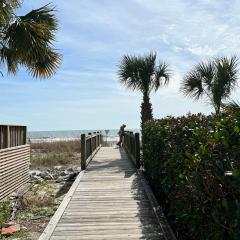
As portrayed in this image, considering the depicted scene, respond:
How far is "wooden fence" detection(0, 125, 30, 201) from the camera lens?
11492 mm

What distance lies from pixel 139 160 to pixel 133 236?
883 cm

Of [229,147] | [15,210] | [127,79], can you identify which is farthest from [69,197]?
[127,79]

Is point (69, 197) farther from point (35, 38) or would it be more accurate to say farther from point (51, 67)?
point (51, 67)

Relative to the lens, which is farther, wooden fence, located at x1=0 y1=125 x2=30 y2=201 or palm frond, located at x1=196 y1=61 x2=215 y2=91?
palm frond, located at x1=196 y1=61 x2=215 y2=91

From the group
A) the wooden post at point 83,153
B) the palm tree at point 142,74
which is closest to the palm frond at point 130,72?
the palm tree at point 142,74

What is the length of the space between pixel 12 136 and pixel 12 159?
2.60 ft

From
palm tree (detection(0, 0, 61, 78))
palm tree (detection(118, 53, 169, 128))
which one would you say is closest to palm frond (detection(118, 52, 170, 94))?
palm tree (detection(118, 53, 169, 128))

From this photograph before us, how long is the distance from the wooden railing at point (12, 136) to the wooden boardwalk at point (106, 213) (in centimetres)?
223

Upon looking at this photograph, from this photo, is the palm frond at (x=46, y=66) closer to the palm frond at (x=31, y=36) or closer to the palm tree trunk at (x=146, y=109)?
the palm frond at (x=31, y=36)

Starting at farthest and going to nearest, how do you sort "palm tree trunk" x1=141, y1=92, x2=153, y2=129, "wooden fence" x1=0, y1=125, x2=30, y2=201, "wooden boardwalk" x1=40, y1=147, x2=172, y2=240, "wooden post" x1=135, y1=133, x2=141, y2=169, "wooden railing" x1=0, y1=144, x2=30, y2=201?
"palm tree trunk" x1=141, y1=92, x2=153, y2=129 < "wooden post" x1=135, y1=133, x2=141, y2=169 < "wooden fence" x1=0, y1=125, x2=30, y2=201 < "wooden railing" x1=0, y1=144, x2=30, y2=201 < "wooden boardwalk" x1=40, y1=147, x2=172, y2=240

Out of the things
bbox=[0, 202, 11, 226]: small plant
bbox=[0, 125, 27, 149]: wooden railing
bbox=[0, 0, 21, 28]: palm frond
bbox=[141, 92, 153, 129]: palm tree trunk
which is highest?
bbox=[0, 0, 21, 28]: palm frond

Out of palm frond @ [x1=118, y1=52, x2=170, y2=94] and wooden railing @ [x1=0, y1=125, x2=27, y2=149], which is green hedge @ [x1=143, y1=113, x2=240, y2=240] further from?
palm frond @ [x1=118, y1=52, x2=170, y2=94]

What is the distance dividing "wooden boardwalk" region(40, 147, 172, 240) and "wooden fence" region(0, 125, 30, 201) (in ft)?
6.02

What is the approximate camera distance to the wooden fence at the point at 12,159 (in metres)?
11.5
